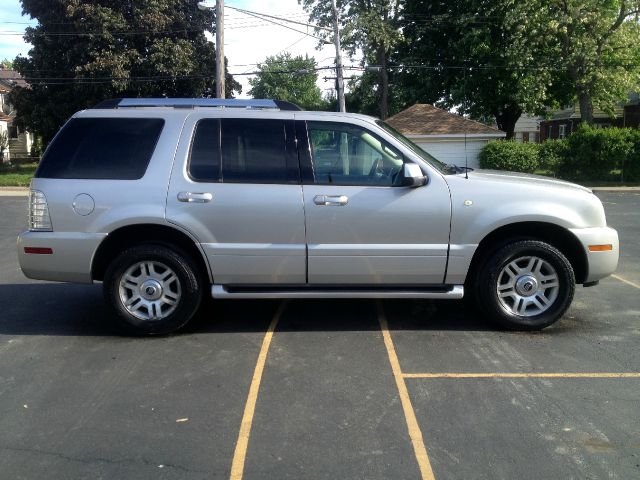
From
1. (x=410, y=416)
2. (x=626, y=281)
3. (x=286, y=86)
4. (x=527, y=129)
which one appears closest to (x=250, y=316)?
(x=410, y=416)

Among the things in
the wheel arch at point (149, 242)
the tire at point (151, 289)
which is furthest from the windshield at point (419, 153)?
the tire at point (151, 289)

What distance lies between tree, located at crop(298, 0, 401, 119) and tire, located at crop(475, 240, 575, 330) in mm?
30572

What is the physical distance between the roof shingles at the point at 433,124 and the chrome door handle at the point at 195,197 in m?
25.3

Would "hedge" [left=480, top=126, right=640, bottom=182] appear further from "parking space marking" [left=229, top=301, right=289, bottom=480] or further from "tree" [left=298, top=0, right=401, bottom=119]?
"parking space marking" [left=229, top=301, right=289, bottom=480]

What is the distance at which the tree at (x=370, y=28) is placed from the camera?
119 ft

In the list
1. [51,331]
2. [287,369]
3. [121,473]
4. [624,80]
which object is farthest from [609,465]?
[624,80]

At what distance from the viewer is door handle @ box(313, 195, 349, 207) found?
5406 millimetres

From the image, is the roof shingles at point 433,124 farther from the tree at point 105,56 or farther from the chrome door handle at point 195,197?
the chrome door handle at point 195,197

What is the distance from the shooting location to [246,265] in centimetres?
553

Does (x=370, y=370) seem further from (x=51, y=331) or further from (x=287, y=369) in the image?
(x=51, y=331)

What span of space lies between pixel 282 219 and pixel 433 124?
87.2ft

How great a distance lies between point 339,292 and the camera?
5.56 m

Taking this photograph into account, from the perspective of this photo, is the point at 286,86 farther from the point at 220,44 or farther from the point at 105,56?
the point at 220,44

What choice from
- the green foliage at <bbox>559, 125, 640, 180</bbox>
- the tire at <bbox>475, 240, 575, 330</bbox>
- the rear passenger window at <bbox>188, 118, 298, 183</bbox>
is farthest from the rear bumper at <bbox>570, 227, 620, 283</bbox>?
the green foliage at <bbox>559, 125, 640, 180</bbox>
